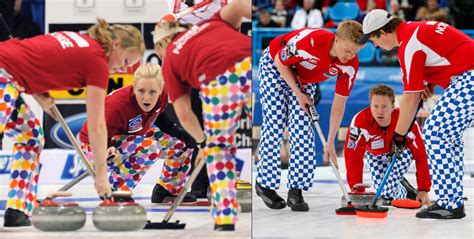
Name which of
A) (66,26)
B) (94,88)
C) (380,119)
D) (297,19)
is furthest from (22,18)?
(297,19)

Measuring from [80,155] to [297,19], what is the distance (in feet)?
28.1

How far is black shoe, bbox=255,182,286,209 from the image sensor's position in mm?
5492

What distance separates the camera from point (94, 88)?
3602 mm

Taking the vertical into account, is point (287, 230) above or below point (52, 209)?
below

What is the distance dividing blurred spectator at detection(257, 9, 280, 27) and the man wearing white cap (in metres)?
6.66

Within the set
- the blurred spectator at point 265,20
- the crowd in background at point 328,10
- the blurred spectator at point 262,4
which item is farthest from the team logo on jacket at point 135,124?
the blurred spectator at point 262,4

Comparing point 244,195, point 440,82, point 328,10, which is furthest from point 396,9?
point 244,195

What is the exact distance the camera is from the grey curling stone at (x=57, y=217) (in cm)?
360

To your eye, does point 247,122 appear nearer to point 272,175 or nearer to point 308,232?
point 308,232

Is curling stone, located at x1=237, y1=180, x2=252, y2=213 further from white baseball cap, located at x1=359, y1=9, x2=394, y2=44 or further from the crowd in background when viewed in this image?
the crowd in background

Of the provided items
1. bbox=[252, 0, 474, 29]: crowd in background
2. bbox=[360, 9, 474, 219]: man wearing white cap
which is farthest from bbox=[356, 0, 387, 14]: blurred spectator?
bbox=[360, 9, 474, 219]: man wearing white cap

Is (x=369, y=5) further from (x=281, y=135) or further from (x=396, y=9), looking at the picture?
(x=281, y=135)

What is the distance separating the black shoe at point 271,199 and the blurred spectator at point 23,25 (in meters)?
2.32

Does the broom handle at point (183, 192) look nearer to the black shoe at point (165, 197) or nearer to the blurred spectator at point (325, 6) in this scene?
the black shoe at point (165, 197)
